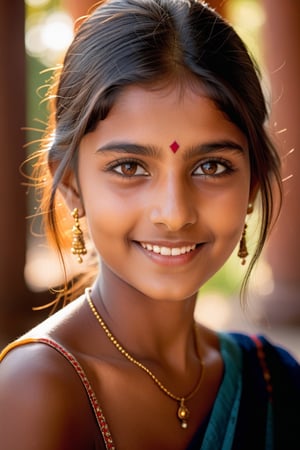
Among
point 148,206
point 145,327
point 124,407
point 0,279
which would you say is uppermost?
point 148,206

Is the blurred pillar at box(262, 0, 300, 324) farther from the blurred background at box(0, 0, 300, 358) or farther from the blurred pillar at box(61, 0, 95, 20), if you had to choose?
the blurred pillar at box(61, 0, 95, 20)

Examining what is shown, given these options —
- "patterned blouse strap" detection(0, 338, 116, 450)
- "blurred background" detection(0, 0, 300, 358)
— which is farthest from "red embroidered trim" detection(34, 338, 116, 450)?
"blurred background" detection(0, 0, 300, 358)

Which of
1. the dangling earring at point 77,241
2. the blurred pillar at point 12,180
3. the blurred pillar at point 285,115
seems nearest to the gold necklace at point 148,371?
the dangling earring at point 77,241

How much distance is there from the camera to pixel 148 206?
1757 millimetres

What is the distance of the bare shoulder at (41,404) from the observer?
5.20ft

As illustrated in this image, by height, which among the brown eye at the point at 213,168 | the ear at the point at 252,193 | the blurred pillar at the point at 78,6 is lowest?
the ear at the point at 252,193

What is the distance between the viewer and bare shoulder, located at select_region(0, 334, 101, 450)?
1.59 metres

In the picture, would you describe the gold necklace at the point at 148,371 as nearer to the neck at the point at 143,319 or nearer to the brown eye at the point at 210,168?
the neck at the point at 143,319

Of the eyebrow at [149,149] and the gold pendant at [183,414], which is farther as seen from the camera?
the gold pendant at [183,414]

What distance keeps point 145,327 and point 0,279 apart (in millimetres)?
3741

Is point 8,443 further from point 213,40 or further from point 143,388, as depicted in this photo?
point 213,40

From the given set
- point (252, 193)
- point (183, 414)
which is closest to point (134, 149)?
point (252, 193)

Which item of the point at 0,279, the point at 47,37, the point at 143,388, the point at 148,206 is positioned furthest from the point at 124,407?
the point at 47,37

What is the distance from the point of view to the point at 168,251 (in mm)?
1796
